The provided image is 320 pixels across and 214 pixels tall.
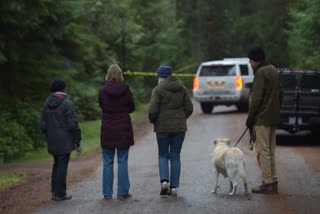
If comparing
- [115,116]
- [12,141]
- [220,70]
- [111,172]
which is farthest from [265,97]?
[220,70]

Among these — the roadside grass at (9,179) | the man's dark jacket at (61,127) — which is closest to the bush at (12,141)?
the roadside grass at (9,179)

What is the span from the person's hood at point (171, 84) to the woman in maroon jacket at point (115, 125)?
567 mm

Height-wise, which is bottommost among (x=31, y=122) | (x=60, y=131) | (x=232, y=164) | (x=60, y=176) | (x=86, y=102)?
(x=86, y=102)

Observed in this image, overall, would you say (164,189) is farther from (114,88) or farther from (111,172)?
(114,88)

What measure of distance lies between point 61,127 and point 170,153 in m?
1.69

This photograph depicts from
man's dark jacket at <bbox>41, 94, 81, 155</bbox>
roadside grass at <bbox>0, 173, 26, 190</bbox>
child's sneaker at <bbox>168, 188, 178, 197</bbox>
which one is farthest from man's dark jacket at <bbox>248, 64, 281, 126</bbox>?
roadside grass at <bbox>0, 173, 26, 190</bbox>

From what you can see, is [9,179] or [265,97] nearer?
[265,97]

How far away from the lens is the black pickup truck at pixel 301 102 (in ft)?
59.1

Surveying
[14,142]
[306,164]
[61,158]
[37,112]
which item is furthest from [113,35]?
[61,158]

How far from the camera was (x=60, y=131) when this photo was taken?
1085 cm

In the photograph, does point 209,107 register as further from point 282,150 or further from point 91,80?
point 282,150

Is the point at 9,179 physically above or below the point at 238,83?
below

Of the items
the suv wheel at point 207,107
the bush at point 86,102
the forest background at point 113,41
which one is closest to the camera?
the forest background at point 113,41

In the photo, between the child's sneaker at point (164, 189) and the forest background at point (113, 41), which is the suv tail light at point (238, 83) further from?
the child's sneaker at point (164, 189)
